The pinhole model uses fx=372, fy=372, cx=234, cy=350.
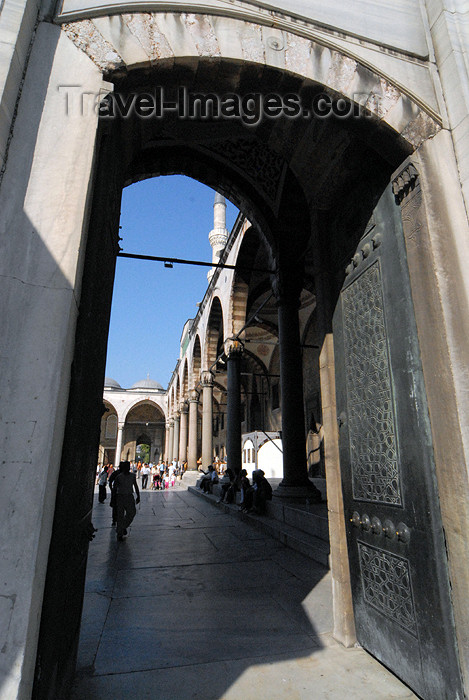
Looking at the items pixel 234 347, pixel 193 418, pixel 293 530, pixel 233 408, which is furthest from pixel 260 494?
pixel 193 418

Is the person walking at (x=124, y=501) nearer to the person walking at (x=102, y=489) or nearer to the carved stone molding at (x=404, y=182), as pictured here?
the carved stone molding at (x=404, y=182)

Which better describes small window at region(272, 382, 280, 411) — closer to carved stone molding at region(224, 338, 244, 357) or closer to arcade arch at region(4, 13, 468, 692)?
carved stone molding at region(224, 338, 244, 357)

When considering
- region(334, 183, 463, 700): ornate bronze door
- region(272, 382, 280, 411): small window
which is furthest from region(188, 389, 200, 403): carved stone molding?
region(334, 183, 463, 700): ornate bronze door

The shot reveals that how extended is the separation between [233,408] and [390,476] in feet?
28.0

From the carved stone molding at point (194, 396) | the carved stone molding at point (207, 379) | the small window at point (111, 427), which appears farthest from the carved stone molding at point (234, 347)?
the small window at point (111, 427)

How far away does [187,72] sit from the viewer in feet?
6.84

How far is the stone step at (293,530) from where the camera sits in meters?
4.20

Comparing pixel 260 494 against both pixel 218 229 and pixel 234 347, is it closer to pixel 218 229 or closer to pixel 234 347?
pixel 234 347

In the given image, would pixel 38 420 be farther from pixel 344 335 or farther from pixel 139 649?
pixel 344 335

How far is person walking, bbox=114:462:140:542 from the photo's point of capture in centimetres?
557

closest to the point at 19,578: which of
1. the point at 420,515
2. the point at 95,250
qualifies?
the point at 95,250

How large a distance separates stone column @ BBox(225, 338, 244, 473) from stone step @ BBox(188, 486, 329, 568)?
2.96m

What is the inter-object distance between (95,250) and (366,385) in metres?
1.80

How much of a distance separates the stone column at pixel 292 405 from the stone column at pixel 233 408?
357 centimetres
